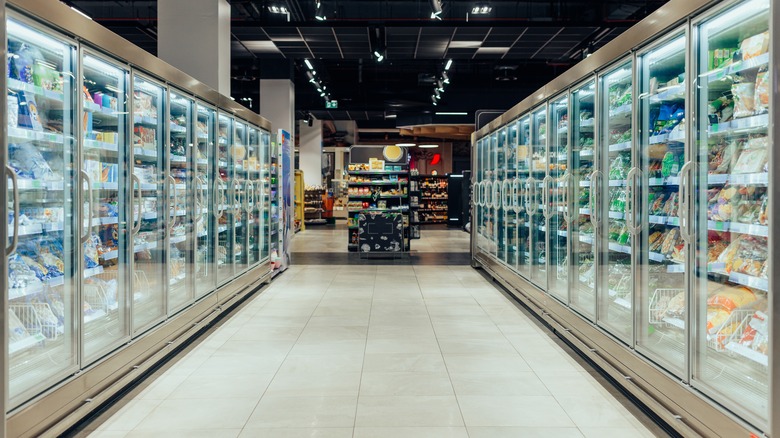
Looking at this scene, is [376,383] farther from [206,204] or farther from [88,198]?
[206,204]

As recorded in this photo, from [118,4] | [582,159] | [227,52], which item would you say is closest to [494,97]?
[118,4]

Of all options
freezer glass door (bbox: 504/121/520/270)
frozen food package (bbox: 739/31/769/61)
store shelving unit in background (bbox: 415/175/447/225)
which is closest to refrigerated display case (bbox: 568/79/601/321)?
frozen food package (bbox: 739/31/769/61)

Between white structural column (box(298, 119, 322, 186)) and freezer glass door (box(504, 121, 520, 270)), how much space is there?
55.8 ft

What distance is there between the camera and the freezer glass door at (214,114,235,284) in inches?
263

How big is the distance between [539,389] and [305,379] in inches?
59.0

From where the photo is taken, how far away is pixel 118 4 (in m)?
12.0

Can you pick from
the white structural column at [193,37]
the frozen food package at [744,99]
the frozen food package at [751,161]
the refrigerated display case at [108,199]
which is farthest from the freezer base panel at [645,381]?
the white structural column at [193,37]

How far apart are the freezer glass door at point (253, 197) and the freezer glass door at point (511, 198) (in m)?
3.25

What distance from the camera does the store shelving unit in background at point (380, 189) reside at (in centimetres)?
1322

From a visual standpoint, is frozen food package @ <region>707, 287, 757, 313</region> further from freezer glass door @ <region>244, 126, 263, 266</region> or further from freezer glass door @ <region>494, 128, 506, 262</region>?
freezer glass door @ <region>244, 126, 263, 266</region>

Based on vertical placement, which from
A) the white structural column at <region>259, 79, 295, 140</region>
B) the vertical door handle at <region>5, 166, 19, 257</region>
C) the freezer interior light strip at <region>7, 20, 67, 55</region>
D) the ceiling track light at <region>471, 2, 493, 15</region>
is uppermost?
the ceiling track light at <region>471, 2, 493, 15</region>

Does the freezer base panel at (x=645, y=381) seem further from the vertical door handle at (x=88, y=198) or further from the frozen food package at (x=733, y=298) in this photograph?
the vertical door handle at (x=88, y=198)

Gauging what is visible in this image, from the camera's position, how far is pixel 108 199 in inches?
161

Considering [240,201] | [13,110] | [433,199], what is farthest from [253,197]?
[433,199]
